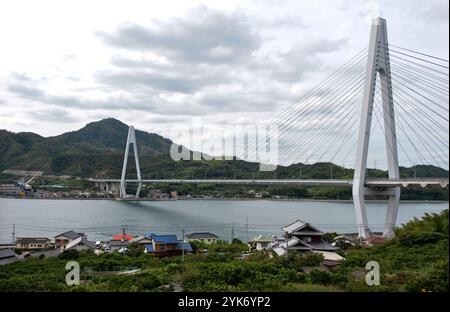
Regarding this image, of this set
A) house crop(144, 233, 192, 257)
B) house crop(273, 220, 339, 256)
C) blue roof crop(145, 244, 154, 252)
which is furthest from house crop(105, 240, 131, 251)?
house crop(273, 220, 339, 256)

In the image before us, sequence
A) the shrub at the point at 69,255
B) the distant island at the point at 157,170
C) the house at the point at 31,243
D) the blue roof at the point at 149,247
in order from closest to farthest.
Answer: the shrub at the point at 69,255
the blue roof at the point at 149,247
the house at the point at 31,243
the distant island at the point at 157,170

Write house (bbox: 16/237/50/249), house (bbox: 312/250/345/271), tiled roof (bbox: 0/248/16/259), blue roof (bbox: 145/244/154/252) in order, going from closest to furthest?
house (bbox: 312/250/345/271), tiled roof (bbox: 0/248/16/259), blue roof (bbox: 145/244/154/252), house (bbox: 16/237/50/249)

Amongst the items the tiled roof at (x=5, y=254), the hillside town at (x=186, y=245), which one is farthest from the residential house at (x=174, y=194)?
the tiled roof at (x=5, y=254)

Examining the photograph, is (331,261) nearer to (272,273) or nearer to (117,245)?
(272,273)

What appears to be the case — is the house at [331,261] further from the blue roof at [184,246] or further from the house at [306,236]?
the blue roof at [184,246]

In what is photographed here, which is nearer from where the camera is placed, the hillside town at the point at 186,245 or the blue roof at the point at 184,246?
the hillside town at the point at 186,245

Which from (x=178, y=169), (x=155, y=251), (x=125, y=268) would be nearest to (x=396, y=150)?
(x=155, y=251)

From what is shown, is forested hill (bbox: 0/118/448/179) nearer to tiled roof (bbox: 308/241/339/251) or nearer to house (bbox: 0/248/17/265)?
tiled roof (bbox: 308/241/339/251)

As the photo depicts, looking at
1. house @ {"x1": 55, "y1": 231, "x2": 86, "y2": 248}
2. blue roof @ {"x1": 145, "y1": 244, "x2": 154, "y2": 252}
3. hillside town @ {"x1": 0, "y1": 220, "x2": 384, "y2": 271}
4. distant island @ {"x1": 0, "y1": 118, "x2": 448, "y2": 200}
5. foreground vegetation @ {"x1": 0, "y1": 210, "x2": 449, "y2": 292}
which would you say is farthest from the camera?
distant island @ {"x1": 0, "y1": 118, "x2": 448, "y2": 200}
